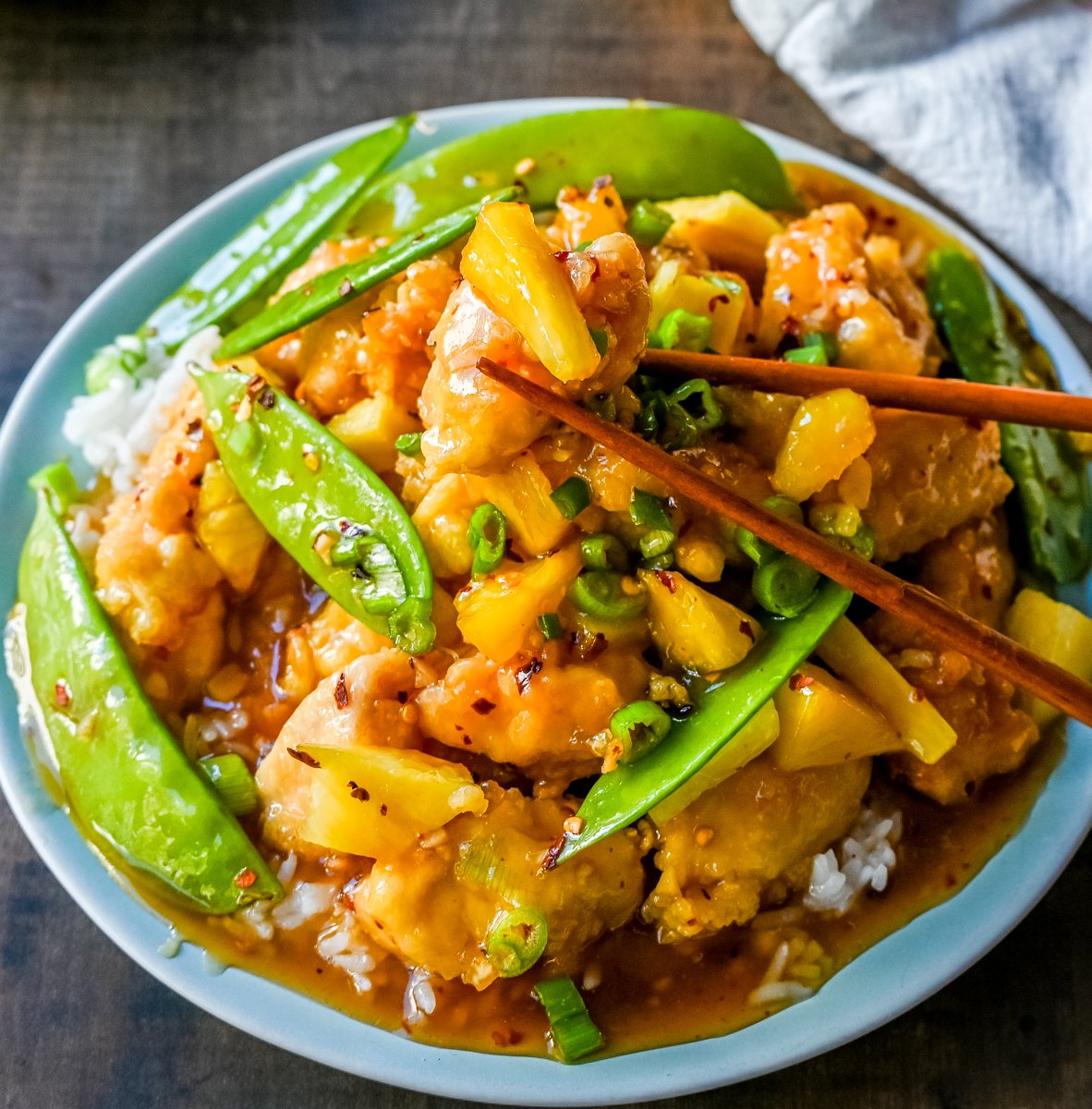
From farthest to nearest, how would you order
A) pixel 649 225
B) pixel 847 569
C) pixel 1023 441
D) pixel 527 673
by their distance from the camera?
pixel 1023 441, pixel 649 225, pixel 527 673, pixel 847 569

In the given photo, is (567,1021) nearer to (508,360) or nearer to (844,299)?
(508,360)

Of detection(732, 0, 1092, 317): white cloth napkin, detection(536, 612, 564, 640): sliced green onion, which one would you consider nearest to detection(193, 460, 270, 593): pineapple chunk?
detection(536, 612, 564, 640): sliced green onion

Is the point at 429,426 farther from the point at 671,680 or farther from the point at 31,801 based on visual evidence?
the point at 31,801

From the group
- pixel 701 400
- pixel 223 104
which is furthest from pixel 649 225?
pixel 223 104

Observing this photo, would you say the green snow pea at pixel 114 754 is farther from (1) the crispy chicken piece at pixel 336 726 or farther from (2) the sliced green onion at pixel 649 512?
(2) the sliced green onion at pixel 649 512

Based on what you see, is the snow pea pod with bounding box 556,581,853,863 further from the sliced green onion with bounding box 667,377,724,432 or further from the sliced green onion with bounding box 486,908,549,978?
the sliced green onion with bounding box 667,377,724,432

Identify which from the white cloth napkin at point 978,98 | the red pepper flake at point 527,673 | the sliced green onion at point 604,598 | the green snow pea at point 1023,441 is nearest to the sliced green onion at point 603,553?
the sliced green onion at point 604,598
